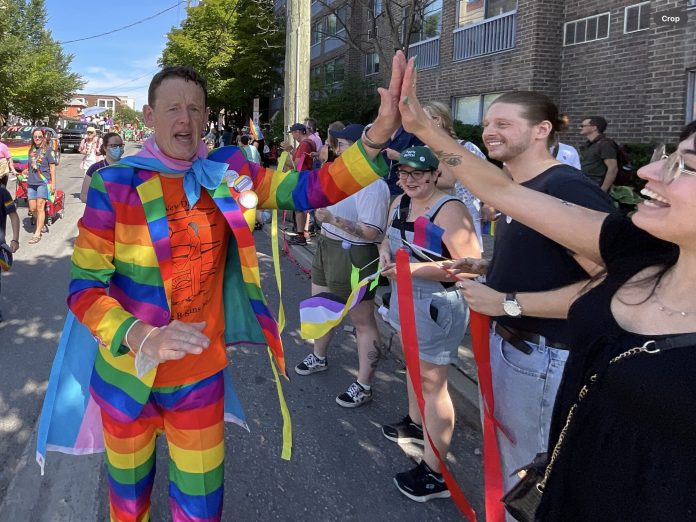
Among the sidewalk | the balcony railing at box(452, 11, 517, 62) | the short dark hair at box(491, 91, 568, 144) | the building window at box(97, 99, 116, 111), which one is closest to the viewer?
the short dark hair at box(491, 91, 568, 144)

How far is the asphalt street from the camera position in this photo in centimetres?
292

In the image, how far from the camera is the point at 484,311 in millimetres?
2189

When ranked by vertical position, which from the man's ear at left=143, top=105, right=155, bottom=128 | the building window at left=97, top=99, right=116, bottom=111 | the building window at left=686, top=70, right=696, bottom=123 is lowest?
the man's ear at left=143, top=105, right=155, bottom=128

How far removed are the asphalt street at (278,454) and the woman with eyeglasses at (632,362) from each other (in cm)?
166

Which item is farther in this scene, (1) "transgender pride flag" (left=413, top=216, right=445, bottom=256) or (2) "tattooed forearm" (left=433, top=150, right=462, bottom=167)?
(1) "transgender pride flag" (left=413, top=216, right=445, bottom=256)

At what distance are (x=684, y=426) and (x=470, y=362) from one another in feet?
11.4

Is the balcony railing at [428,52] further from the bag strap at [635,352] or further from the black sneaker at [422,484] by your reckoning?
the bag strap at [635,352]

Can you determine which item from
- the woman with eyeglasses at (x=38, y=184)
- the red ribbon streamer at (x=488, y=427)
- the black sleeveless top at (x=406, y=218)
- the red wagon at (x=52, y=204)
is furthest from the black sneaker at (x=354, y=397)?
the red wagon at (x=52, y=204)

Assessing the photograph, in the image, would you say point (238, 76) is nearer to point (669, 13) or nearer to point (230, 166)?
point (669, 13)

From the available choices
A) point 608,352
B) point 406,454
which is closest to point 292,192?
point 608,352

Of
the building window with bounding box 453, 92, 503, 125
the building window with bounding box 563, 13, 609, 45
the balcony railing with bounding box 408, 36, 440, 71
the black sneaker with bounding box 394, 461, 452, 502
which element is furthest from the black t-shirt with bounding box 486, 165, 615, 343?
the balcony railing with bounding box 408, 36, 440, 71

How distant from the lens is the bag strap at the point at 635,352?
49.6 inches

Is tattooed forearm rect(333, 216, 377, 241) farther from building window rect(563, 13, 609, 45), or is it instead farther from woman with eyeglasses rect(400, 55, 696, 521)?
building window rect(563, 13, 609, 45)

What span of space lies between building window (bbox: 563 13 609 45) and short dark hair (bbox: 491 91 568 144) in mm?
10492
